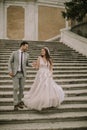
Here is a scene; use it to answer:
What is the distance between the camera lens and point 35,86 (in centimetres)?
880

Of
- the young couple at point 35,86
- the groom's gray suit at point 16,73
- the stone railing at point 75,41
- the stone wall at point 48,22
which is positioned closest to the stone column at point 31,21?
the stone wall at point 48,22

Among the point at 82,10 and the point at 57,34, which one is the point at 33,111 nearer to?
the point at 82,10

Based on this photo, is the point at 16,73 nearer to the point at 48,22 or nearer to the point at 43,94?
the point at 43,94

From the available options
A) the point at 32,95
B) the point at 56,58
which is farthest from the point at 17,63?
the point at 56,58

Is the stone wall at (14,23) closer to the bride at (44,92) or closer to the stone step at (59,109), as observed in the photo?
the bride at (44,92)

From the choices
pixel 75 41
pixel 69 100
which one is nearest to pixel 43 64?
pixel 69 100

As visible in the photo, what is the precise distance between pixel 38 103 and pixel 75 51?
7.36 meters

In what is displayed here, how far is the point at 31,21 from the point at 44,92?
15841 mm

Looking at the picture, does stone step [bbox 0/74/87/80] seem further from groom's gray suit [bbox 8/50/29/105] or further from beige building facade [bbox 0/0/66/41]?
beige building facade [bbox 0/0/66/41]

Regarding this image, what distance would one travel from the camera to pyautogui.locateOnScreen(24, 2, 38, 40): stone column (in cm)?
2394

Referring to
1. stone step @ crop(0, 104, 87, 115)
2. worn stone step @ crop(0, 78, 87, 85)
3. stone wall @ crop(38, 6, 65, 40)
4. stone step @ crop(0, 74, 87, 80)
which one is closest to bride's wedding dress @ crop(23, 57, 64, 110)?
stone step @ crop(0, 104, 87, 115)

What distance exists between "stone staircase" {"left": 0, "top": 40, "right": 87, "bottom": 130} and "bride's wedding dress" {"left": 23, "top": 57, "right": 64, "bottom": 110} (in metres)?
0.18

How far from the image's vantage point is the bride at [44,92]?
8500 millimetres

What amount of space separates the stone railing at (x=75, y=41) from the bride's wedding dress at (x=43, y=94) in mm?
6142
